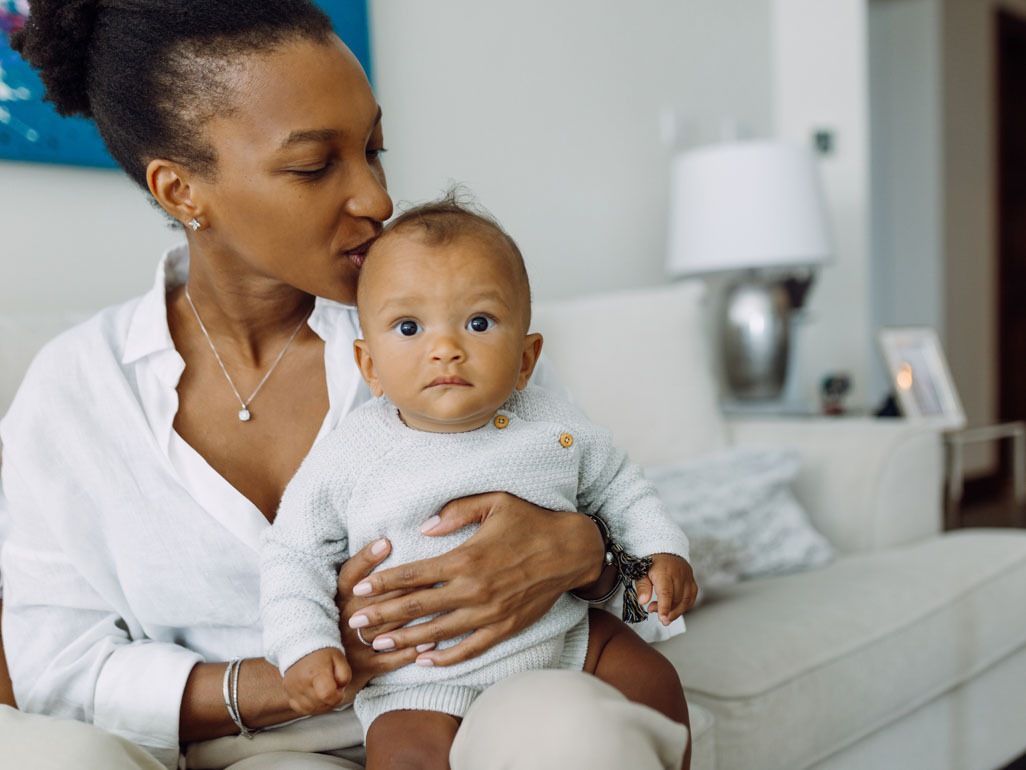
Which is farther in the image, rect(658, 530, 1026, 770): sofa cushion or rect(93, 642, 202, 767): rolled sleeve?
rect(658, 530, 1026, 770): sofa cushion

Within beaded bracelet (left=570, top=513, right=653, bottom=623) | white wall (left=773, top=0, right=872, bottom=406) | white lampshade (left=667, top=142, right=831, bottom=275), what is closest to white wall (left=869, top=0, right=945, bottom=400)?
white wall (left=773, top=0, right=872, bottom=406)

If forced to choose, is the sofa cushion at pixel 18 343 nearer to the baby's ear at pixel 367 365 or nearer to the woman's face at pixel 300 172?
the woman's face at pixel 300 172

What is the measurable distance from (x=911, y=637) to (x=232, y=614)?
3.55 ft

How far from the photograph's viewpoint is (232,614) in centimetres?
107

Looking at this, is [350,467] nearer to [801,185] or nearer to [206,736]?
[206,736]

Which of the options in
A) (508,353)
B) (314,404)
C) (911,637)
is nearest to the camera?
(508,353)

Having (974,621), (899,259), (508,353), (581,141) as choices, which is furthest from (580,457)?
(899,259)

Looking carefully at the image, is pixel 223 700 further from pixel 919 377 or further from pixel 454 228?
pixel 919 377

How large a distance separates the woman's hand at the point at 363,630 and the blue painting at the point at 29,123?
1.06 metres

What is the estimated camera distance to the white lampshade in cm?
262

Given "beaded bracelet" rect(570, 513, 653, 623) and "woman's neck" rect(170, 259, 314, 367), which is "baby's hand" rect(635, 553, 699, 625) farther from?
"woman's neck" rect(170, 259, 314, 367)

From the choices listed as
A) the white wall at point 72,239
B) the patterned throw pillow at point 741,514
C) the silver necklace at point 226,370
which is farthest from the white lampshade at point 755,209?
the silver necklace at point 226,370

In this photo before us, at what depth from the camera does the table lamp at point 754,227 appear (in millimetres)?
2623

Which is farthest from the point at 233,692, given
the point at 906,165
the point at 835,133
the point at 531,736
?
the point at 906,165
